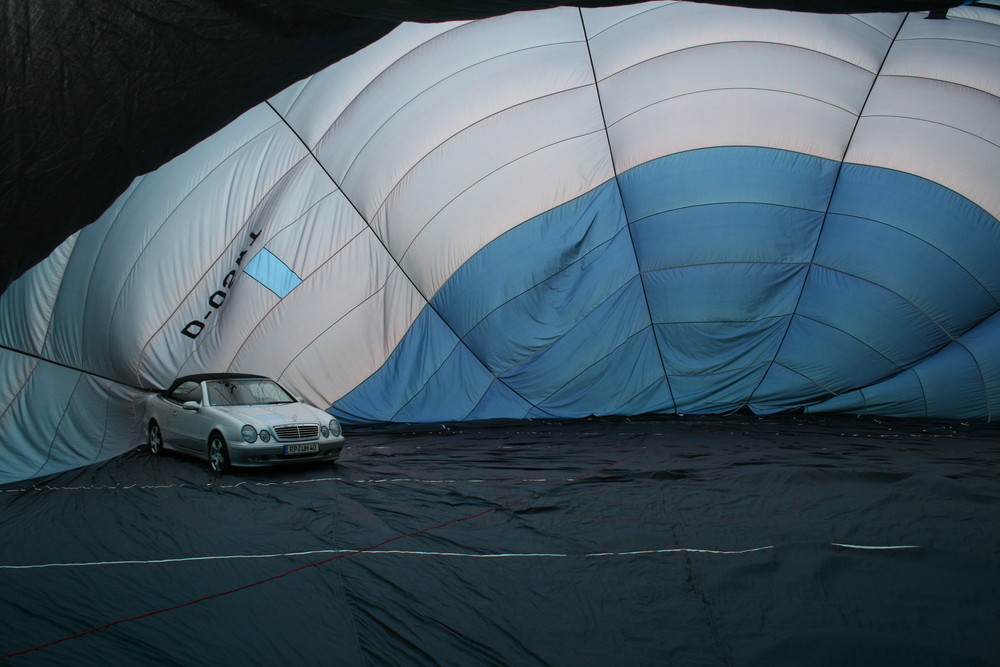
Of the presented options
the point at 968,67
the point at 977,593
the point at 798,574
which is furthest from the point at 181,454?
the point at 968,67

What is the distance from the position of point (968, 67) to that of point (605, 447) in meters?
6.06

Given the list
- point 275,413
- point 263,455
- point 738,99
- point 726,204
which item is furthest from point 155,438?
point 738,99

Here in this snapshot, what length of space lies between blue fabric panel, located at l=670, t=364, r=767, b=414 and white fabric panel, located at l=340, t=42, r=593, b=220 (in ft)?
17.3

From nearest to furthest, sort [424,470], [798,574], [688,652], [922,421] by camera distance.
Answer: [688,652], [798,574], [424,470], [922,421]

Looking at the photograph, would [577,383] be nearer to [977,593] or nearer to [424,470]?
[424,470]

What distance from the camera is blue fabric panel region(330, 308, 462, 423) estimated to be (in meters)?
12.7

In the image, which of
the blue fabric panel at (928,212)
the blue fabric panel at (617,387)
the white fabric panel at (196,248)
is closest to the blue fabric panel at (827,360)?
the blue fabric panel at (617,387)

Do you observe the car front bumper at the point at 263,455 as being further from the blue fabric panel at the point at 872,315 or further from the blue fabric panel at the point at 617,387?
the blue fabric panel at the point at 872,315

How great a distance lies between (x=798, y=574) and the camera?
15.3 feet

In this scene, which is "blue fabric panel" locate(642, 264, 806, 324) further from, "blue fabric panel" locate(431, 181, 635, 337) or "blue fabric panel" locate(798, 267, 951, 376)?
"blue fabric panel" locate(431, 181, 635, 337)

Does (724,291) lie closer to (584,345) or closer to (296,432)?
(584,345)

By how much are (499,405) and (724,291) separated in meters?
4.03

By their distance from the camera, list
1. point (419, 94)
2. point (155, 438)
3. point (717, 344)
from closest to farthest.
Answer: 1. point (419, 94)
2. point (155, 438)
3. point (717, 344)

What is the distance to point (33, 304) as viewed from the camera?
10508 millimetres
